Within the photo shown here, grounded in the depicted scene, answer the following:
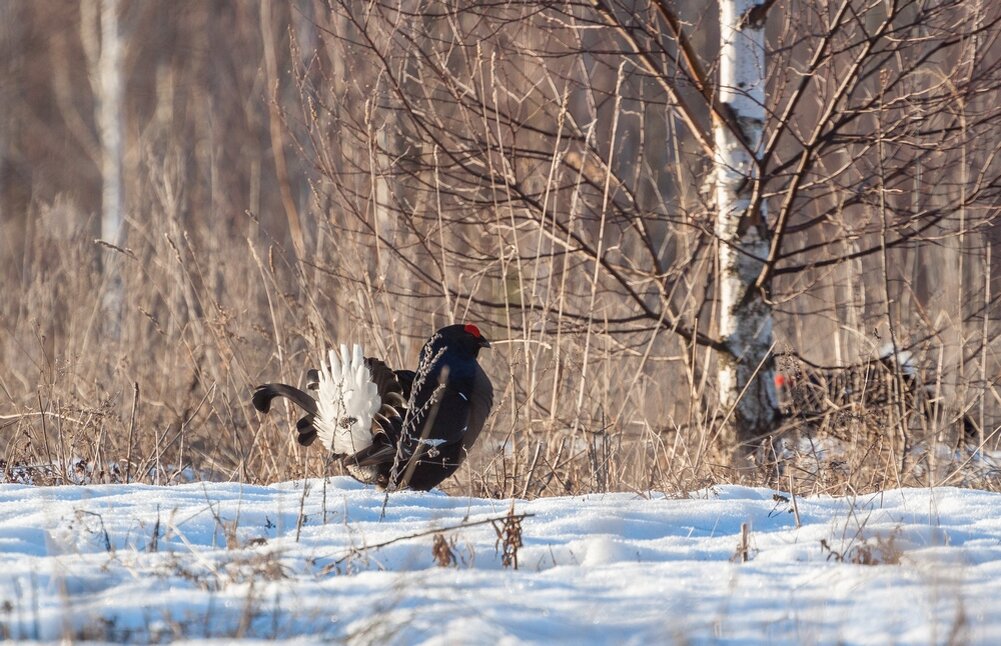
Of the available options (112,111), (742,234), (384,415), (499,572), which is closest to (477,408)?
(384,415)

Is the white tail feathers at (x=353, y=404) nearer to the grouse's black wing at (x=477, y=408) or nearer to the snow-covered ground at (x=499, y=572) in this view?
the grouse's black wing at (x=477, y=408)

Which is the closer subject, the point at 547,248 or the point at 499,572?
the point at 499,572

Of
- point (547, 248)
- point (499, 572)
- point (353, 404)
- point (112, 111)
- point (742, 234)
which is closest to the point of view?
point (499, 572)

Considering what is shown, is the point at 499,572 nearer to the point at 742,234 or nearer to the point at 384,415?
the point at 384,415

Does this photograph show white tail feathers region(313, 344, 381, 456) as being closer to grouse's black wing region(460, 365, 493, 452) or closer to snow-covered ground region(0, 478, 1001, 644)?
grouse's black wing region(460, 365, 493, 452)

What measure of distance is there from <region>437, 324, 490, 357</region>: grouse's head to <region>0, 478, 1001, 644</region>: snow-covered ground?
4.09 ft

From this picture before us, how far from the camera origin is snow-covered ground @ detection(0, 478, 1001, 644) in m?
1.84

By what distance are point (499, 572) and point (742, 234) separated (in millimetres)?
2463

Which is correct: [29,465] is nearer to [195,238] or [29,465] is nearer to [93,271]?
[93,271]

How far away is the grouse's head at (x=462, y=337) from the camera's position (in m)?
4.36

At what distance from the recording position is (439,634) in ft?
5.93

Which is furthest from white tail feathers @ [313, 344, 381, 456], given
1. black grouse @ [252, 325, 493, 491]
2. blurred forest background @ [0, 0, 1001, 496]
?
blurred forest background @ [0, 0, 1001, 496]

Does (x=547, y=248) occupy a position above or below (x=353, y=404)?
above

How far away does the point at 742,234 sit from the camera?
172 inches
